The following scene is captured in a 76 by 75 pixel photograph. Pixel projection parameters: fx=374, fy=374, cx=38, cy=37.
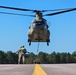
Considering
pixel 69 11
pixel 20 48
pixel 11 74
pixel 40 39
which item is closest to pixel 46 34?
pixel 40 39

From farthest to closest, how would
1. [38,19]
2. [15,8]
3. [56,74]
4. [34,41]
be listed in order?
[34,41] → [38,19] → [15,8] → [56,74]

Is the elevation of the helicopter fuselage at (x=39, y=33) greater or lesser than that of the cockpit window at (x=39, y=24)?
lesser

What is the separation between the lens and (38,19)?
4159cm

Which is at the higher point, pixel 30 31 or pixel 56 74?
pixel 30 31

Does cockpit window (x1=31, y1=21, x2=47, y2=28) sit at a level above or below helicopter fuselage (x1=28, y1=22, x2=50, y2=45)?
above

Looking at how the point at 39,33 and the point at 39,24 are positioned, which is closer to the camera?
the point at 39,24

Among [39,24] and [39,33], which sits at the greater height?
[39,24]

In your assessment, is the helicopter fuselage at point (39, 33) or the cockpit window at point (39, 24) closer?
the cockpit window at point (39, 24)

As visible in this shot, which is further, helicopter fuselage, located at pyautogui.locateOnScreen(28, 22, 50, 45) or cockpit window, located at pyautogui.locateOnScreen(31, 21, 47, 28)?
helicopter fuselage, located at pyautogui.locateOnScreen(28, 22, 50, 45)

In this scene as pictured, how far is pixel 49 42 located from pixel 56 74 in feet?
86.0

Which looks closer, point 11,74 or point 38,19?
point 11,74

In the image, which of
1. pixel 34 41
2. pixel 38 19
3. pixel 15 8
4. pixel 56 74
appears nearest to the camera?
pixel 56 74

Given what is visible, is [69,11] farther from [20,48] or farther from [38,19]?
[20,48]

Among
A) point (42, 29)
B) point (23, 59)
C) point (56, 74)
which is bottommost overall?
point (56, 74)
